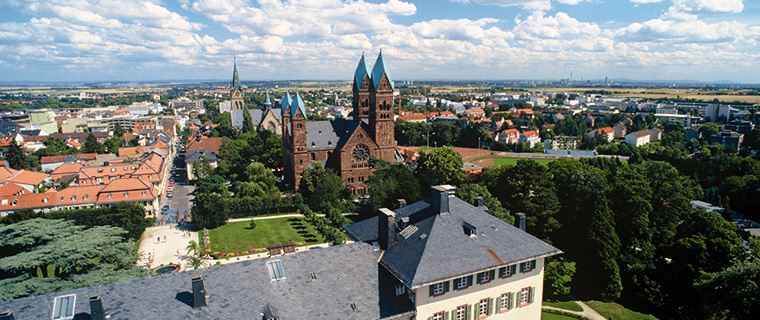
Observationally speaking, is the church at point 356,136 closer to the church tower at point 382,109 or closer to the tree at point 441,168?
the church tower at point 382,109

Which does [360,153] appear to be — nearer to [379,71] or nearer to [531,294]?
[379,71]

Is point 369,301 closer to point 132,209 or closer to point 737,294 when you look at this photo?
point 737,294

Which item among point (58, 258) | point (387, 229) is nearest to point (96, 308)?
point (387, 229)

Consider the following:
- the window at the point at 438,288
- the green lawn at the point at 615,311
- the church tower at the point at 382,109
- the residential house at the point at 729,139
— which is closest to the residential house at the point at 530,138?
the residential house at the point at 729,139

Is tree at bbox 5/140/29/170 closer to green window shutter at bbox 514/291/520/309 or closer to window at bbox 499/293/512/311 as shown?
window at bbox 499/293/512/311

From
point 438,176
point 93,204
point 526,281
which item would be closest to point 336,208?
point 438,176
